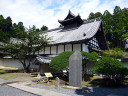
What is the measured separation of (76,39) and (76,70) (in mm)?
8539

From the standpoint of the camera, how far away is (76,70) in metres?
9.12

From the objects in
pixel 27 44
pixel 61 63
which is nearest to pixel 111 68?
pixel 61 63

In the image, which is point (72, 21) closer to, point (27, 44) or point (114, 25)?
point (27, 44)

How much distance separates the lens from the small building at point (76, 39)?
16445mm

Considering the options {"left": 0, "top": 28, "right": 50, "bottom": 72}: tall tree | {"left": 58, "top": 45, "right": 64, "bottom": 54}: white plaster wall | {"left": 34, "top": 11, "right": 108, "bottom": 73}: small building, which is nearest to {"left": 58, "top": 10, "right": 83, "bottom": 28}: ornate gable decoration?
{"left": 34, "top": 11, "right": 108, "bottom": 73}: small building

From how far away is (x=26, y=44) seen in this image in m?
17.8

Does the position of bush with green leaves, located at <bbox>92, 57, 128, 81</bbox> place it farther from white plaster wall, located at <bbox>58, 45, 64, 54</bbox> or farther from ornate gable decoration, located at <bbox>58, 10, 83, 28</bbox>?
ornate gable decoration, located at <bbox>58, 10, 83, 28</bbox>

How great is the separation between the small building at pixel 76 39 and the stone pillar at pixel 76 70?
6.26m

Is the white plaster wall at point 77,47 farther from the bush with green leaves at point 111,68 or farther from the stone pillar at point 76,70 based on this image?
the stone pillar at point 76,70

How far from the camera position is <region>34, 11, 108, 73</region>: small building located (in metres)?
Answer: 16.4

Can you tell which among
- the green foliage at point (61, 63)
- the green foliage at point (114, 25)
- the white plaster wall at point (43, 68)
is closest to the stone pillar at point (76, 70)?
the green foliage at point (61, 63)

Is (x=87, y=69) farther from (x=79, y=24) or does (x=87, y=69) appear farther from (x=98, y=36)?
(x=79, y=24)

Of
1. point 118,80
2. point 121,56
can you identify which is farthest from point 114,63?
point 121,56

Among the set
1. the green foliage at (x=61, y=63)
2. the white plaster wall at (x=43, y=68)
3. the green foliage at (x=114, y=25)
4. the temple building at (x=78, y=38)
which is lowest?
the white plaster wall at (x=43, y=68)
